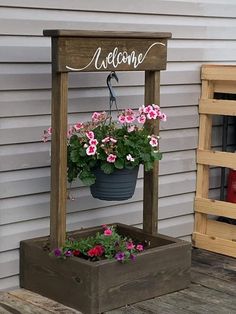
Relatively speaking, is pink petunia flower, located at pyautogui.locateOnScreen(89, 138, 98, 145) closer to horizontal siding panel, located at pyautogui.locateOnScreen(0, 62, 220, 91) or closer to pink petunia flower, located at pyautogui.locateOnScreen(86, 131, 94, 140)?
pink petunia flower, located at pyautogui.locateOnScreen(86, 131, 94, 140)

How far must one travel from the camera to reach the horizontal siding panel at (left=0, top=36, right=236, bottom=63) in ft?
12.7

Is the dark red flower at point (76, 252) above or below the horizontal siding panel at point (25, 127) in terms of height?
below

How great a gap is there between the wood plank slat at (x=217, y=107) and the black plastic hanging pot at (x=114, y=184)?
3.21 ft

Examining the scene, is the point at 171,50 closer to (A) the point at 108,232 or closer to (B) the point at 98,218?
(B) the point at 98,218

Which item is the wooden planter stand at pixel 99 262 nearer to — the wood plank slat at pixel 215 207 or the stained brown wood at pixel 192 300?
the stained brown wood at pixel 192 300

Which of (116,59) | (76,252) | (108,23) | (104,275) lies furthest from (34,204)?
(108,23)

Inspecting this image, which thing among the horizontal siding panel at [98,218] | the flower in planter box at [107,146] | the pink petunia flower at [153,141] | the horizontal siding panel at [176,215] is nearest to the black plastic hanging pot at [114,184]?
the flower in planter box at [107,146]

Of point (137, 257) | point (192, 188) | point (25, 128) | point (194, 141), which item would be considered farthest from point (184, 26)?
point (137, 257)

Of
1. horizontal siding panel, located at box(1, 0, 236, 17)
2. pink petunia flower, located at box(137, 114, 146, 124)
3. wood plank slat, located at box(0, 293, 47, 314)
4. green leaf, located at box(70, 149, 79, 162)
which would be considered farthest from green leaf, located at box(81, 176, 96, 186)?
horizontal siding panel, located at box(1, 0, 236, 17)

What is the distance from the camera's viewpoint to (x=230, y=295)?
407 cm

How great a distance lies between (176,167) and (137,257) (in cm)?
116

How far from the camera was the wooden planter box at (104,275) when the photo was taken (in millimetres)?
3719

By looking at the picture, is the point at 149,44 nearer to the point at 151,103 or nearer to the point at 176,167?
the point at 151,103

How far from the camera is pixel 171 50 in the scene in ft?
15.5
